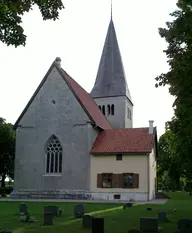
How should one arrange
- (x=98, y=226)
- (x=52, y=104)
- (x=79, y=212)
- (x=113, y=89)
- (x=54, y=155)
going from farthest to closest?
(x=113, y=89), (x=52, y=104), (x=54, y=155), (x=79, y=212), (x=98, y=226)

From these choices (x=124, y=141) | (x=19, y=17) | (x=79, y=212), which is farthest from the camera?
(x=124, y=141)

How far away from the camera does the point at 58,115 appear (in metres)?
38.3

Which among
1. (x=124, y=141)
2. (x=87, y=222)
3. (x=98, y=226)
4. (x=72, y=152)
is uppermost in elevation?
(x=124, y=141)

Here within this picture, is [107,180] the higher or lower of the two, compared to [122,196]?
higher

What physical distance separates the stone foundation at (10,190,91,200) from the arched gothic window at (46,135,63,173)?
2.28 meters

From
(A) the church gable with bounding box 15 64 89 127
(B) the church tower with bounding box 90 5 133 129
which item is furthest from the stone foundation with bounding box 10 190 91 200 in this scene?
(B) the church tower with bounding box 90 5 133 129

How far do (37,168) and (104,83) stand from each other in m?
20.1

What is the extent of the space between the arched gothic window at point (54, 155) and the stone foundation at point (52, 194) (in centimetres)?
228

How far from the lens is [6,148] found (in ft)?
165

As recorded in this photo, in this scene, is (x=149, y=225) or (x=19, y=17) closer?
(x=19, y=17)

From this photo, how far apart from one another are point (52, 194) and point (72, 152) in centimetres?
474

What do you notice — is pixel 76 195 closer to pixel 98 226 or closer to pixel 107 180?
pixel 107 180

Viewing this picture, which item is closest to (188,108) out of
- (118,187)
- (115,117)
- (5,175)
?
(118,187)

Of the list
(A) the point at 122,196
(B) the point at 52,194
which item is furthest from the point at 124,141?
(B) the point at 52,194
